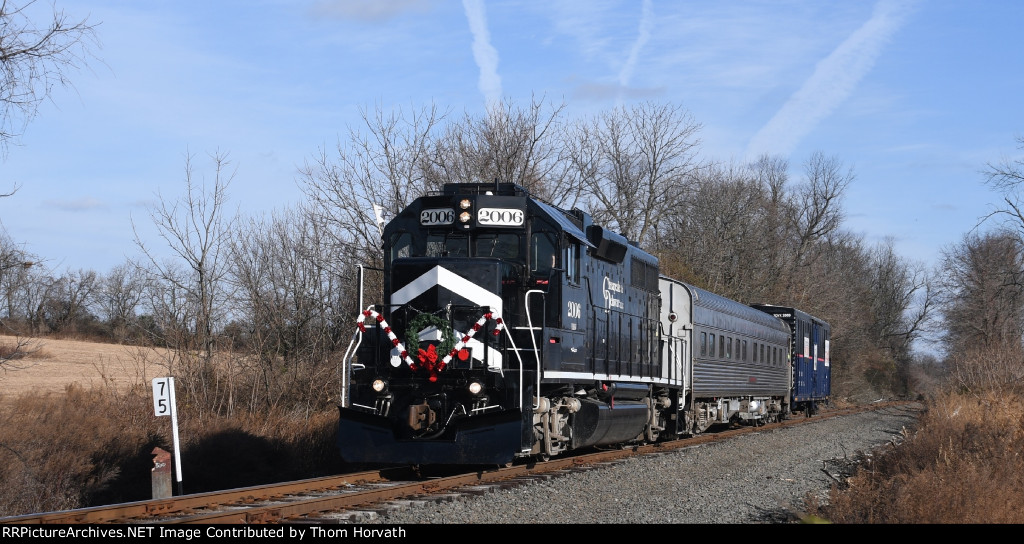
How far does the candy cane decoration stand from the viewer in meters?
10.4

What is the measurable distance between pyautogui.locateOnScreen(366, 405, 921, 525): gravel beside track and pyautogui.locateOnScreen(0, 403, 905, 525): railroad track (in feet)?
1.36

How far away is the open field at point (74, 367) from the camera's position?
1395 centimetres

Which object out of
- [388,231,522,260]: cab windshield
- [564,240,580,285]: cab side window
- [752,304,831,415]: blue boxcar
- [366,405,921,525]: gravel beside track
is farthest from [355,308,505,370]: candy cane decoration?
[752,304,831,415]: blue boxcar

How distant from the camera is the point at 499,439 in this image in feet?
32.7

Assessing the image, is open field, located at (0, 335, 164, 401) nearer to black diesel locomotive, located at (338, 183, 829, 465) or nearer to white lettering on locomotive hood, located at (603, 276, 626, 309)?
black diesel locomotive, located at (338, 183, 829, 465)

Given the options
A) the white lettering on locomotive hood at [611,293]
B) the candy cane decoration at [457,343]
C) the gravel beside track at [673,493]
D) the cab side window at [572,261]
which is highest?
the cab side window at [572,261]

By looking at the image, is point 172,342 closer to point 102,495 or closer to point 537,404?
point 102,495

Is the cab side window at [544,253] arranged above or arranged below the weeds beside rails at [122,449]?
above

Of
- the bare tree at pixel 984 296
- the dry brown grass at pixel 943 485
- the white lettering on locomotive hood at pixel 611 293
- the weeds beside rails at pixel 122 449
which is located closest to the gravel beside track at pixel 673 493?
the dry brown grass at pixel 943 485

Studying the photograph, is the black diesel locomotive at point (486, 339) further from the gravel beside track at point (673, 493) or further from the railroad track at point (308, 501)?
the gravel beside track at point (673, 493)

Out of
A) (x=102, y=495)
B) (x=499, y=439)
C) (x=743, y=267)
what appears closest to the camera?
(x=499, y=439)

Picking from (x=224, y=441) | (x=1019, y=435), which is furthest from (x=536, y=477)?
(x=1019, y=435)

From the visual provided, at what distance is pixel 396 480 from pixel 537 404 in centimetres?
208

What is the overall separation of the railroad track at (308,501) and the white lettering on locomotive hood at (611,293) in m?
2.59
